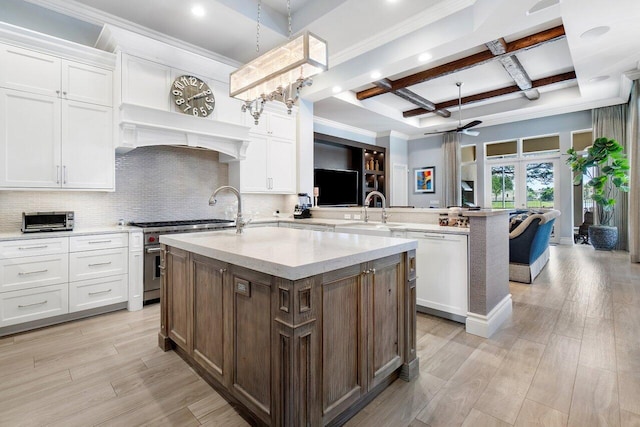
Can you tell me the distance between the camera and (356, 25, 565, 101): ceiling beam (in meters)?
4.12

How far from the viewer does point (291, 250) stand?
1.75m

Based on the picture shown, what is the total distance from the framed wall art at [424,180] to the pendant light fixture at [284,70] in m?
7.70

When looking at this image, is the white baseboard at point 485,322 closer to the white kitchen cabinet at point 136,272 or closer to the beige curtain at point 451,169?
the white kitchen cabinet at point 136,272

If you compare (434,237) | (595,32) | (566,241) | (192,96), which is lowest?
(566,241)

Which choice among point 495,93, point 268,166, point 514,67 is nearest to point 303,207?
point 268,166

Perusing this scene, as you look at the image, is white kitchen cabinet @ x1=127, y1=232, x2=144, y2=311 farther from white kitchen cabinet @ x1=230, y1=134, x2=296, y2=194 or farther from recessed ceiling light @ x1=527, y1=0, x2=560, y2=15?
recessed ceiling light @ x1=527, y1=0, x2=560, y2=15

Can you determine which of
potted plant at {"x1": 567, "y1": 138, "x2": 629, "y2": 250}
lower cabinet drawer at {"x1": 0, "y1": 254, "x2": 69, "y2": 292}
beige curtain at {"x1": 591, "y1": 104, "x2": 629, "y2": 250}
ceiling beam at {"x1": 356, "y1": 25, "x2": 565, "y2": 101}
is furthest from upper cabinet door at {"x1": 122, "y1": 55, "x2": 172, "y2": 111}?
beige curtain at {"x1": 591, "y1": 104, "x2": 629, "y2": 250}

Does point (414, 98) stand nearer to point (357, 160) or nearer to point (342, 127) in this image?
point (342, 127)

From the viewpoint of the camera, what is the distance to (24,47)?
297 centimetres

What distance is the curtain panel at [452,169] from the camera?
875 cm

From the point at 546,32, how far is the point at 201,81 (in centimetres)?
451

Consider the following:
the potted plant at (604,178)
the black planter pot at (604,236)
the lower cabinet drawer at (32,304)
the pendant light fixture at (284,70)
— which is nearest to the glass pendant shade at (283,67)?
the pendant light fixture at (284,70)

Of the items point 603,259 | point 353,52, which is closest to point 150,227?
point 353,52

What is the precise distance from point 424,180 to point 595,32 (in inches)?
232
